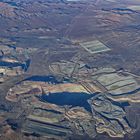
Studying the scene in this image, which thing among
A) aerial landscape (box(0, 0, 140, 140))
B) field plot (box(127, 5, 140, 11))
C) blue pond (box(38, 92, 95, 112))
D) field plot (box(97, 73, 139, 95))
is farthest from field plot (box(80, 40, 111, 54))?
field plot (box(127, 5, 140, 11))

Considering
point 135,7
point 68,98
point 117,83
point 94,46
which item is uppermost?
point 117,83

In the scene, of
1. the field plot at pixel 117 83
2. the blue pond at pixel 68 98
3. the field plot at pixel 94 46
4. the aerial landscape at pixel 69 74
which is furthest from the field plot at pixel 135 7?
the blue pond at pixel 68 98

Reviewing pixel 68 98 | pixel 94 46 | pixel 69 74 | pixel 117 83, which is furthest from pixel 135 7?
pixel 68 98

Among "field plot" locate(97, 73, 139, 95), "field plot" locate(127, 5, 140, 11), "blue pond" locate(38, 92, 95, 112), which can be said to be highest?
"field plot" locate(97, 73, 139, 95)

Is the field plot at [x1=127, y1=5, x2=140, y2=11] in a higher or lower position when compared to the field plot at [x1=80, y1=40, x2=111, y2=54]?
lower

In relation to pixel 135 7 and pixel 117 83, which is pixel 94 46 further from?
pixel 135 7

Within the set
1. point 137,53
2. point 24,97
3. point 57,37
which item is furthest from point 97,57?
point 24,97

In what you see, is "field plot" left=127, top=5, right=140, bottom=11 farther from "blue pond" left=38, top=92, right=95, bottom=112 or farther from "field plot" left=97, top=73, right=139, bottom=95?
"blue pond" left=38, top=92, right=95, bottom=112
